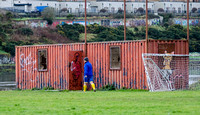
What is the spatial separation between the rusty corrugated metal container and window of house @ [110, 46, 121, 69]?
0.16 meters

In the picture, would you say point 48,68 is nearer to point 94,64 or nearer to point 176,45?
point 94,64

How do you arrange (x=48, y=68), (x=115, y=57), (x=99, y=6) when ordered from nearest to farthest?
(x=115, y=57)
(x=48, y=68)
(x=99, y=6)

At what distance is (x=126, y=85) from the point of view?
83.9 feet

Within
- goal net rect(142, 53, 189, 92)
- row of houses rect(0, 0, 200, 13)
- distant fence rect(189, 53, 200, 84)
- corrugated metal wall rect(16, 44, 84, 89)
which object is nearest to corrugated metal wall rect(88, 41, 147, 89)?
goal net rect(142, 53, 189, 92)

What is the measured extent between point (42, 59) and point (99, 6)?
90820mm

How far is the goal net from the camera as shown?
24516 millimetres

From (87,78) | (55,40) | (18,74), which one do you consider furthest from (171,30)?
(87,78)

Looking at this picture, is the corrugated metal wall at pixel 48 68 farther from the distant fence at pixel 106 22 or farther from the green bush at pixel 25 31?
the distant fence at pixel 106 22

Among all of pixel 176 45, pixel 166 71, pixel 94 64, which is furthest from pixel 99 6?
pixel 166 71

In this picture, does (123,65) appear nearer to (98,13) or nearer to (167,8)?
(98,13)

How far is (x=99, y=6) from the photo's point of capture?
4717 inches

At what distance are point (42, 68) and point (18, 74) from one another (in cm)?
231

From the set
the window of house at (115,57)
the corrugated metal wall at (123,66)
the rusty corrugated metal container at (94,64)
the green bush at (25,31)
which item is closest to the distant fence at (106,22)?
the green bush at (25,31)

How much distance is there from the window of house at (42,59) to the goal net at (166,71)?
7.28 m
